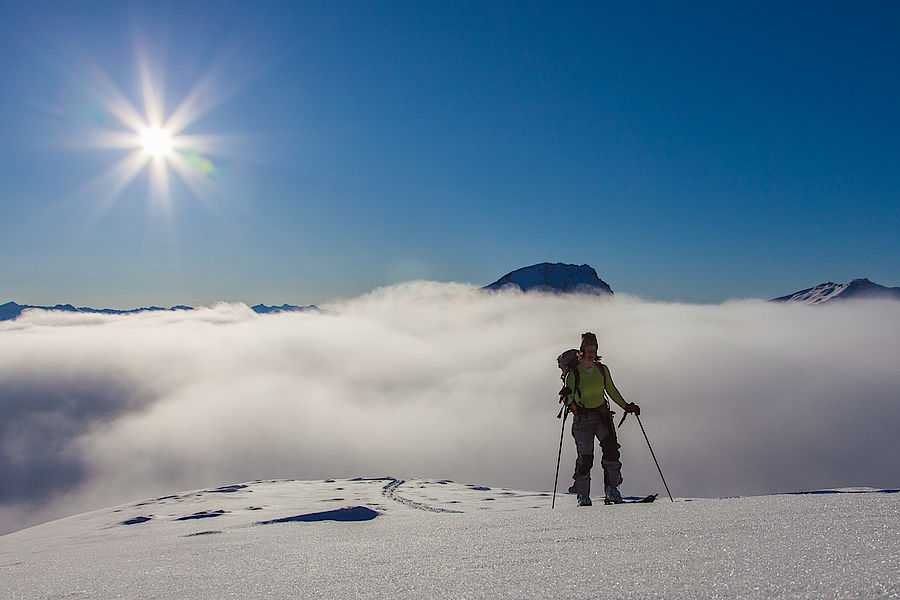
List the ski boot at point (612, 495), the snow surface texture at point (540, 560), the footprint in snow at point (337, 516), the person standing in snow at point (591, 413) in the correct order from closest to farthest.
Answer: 1. the snow surface texture at point (540, 560)
2. the ski boot at point (612, 495)
3. the person standing in snow at point (591, 413)
4. the footprint in snow at point (337, 516)

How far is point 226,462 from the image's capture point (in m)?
195

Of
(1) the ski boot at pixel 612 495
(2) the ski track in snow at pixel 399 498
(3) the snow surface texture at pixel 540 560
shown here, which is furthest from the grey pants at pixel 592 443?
(2) the ski track in snow at pixel 399 498

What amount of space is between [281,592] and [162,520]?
8.53 m

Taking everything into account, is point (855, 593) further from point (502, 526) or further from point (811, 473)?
point (811, 473)

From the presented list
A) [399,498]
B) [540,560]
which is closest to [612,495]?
Answer: [540,560]

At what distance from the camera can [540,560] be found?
2945mm

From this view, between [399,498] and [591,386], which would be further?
[399,498]

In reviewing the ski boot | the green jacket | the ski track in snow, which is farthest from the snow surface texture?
the ski track in snow

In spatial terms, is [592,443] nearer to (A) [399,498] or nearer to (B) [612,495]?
(B) [612,495]

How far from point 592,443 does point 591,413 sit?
49cm

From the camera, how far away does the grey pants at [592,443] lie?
730 cm

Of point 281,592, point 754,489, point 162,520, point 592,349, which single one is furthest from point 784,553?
point 754,489

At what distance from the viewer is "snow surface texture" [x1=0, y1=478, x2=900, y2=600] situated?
7.36 ft

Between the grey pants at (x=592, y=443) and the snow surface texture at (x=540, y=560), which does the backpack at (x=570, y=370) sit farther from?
the snow surface texture at (x=540, y=560)
